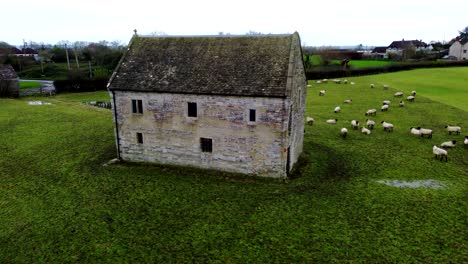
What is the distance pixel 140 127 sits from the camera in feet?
86.7

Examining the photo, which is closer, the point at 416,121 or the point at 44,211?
the point at 44,211

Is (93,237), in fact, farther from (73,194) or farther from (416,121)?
(416,121)

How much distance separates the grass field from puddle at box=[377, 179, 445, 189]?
20.5 inches

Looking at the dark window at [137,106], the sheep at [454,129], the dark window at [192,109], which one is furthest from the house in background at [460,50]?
the dark window at [137,106]

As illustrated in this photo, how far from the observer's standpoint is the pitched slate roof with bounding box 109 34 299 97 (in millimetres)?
23141

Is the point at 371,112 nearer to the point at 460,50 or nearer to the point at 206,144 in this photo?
the point at 206,144

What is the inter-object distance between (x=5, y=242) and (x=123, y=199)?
628 centimetres

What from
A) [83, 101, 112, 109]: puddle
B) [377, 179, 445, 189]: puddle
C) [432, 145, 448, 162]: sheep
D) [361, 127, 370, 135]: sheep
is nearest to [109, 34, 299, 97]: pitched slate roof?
[377, 179, 445, 189]: puddle

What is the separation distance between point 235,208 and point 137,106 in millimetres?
11702

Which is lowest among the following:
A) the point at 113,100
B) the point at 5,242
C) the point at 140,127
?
the point at 5,242

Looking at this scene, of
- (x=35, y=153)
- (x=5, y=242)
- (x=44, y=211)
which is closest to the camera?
(x=5, y=242)

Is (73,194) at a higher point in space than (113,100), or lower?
lower

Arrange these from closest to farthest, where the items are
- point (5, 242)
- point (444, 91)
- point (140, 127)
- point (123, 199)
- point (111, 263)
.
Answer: point (111, 263) < point (5, 242) < point (123, 199) < point (140, 127) < point (444, 91)

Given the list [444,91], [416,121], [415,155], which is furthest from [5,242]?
[444,91]
